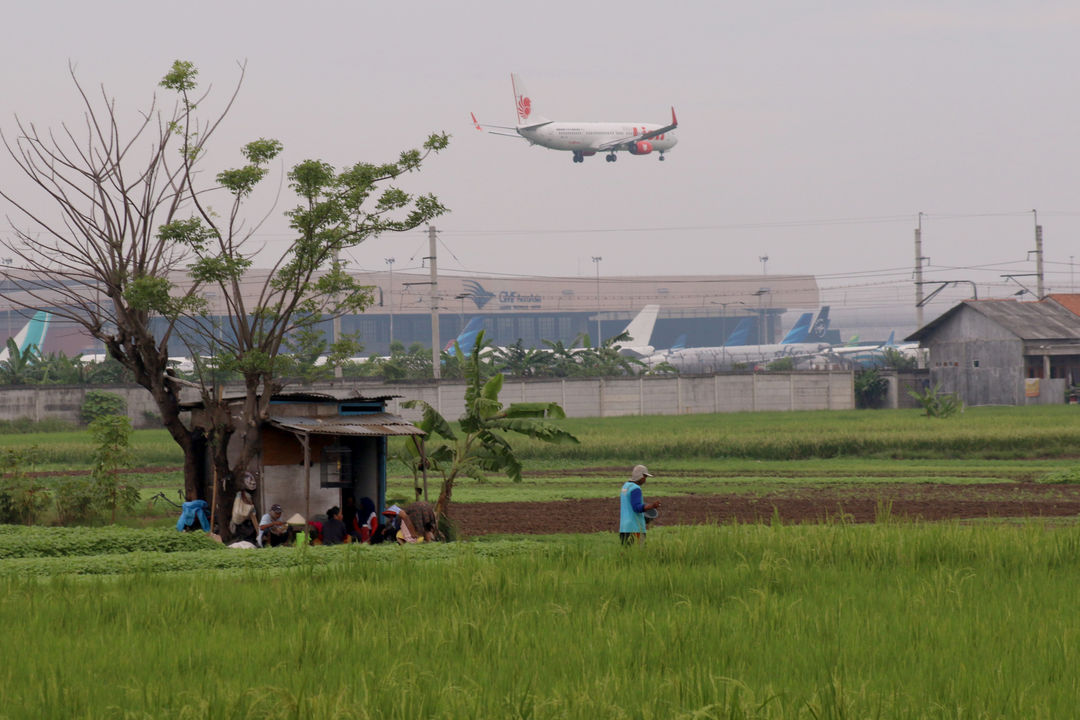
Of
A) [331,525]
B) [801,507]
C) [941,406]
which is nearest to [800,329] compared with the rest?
[941,406]

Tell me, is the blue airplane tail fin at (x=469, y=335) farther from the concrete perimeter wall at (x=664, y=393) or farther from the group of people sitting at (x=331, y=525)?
the group of people sitting at (x=331, y=525)

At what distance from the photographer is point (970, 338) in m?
69.1

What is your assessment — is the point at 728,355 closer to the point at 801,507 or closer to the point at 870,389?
the point at 870,389

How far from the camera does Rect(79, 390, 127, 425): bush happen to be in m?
54.9

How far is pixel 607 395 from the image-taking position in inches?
2420

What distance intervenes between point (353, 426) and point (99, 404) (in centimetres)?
3756

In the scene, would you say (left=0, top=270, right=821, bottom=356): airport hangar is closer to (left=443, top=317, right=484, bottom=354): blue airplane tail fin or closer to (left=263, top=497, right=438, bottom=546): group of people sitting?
(left=443, top=317, right=484, bottom=354): blue airplane tail fin

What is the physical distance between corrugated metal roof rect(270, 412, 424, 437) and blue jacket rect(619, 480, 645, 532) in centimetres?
539

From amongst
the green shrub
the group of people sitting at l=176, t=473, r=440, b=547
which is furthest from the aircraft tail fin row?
the group of people sitting at l=176, t=473, r=440, b=547

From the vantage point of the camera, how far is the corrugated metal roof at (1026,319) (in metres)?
67.1

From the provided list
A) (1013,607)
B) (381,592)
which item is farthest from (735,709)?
(381,592)

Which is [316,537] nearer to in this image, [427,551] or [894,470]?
[427,551]

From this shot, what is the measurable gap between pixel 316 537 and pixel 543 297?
163062 millimetres

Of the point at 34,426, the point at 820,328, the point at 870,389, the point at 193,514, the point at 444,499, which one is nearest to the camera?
the point at 444,499
